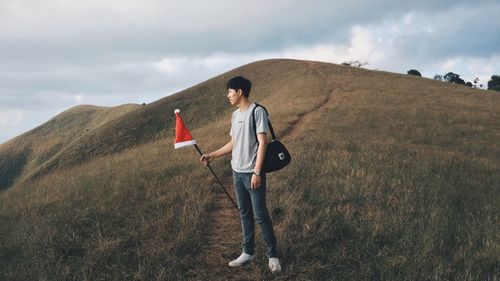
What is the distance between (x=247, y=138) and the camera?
17.4 ft

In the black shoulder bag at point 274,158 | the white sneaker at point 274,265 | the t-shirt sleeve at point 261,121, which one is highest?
the t-shirt sleeve at point 261,121

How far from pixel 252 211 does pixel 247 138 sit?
115 centimetres

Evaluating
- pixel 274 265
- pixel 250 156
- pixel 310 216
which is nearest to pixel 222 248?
pixel 274 265

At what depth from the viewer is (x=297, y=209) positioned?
24.0 ft

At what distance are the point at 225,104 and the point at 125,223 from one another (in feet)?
140

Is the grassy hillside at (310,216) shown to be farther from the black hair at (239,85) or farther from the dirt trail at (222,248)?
the black hair at (239,85)

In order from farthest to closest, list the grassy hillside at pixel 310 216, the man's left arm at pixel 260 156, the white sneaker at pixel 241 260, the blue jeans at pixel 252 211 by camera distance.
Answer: the white sneaker at pixel 241 260, the grassy hillside at pixel 310 216, the blue jeans at pixel 252 211, the man's left arm at pixel 260 156

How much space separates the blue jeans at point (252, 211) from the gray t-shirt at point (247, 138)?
0.14 m

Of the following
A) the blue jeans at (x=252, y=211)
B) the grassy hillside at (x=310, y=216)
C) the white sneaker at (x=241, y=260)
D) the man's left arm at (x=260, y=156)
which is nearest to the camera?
the man's left arm at (x=260, y=156)

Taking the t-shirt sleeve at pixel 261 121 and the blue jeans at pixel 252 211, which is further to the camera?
the blue jeans at pixel 252 211

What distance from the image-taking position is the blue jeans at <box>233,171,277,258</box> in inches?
209

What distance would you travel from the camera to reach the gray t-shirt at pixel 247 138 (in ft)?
17.0

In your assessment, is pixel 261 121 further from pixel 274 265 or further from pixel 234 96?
pixel 274 265

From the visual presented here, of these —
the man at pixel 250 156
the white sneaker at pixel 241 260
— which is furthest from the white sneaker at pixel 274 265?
the white sneaker at pixel 241 260
